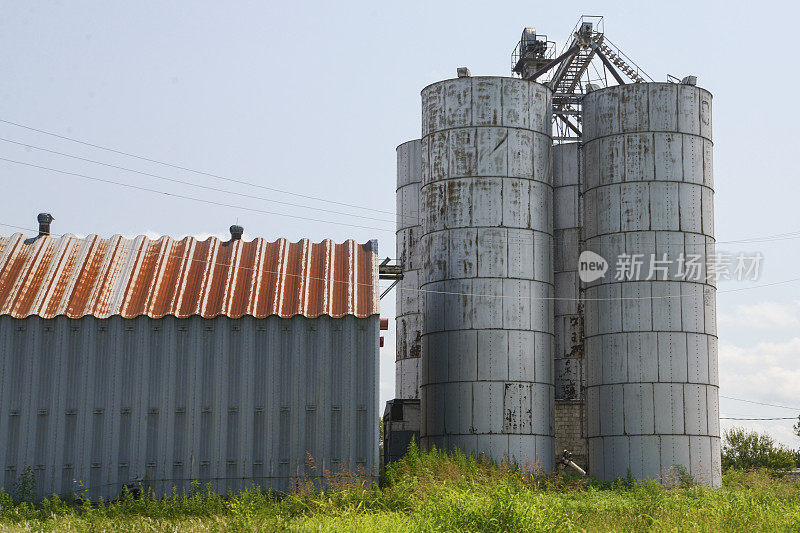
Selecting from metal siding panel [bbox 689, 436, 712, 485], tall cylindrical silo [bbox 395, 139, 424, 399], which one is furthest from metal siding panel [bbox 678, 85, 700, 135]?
tall cylindrical silo [bbox 395, 139, 424, 399]

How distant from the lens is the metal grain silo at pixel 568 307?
3119 cm

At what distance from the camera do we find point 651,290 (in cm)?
2894

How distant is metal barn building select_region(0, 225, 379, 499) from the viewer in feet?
74.4

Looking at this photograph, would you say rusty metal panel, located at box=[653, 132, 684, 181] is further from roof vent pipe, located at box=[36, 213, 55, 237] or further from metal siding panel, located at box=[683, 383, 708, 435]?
roof vent pipe, located at box=[36, 213, 55, 237]

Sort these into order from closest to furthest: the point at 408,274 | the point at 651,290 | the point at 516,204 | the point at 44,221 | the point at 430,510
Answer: the point at 430,510
the point at 44,221
the point at 651,290
the point at 516,204
the point at 408,274

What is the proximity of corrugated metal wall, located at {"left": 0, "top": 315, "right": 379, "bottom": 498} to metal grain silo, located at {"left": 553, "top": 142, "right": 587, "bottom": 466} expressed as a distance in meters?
10.5

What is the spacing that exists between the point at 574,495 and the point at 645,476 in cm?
543

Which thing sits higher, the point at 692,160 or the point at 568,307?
the point at 692,160

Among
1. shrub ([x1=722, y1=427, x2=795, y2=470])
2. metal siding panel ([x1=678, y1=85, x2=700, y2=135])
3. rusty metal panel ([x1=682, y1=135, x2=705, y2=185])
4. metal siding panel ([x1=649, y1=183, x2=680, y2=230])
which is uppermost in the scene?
metal siding panel ([x1=678, y1=85, x2=700, y2=135])

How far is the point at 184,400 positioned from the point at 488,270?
33.0ft

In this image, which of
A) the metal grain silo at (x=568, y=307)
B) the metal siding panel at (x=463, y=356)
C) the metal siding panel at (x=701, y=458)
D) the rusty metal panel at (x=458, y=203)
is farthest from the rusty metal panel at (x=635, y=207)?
the metal siding panel at (x=701, y=458)

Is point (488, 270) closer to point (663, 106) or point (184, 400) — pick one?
point (663, 106)

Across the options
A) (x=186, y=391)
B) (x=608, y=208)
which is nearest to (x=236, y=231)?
(x=186, y=391)

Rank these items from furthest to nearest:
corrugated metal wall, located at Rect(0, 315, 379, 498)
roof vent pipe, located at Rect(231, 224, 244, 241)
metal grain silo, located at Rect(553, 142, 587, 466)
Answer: metal grain silo, located at Rect(553, 142, 587, 466), roof vent pipe, located at Rect(231, 224, 244, 241), corrugated metal wall, located at Rect(0, 315, 379, 498)
